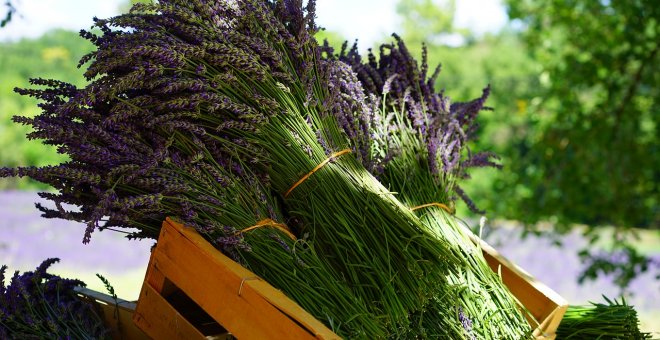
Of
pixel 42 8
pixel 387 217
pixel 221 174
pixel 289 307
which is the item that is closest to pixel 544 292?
pixel 387 217

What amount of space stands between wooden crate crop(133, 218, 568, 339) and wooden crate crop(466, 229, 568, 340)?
0.01 m

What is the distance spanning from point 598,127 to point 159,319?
11.1 ft

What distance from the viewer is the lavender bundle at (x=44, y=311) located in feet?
4.33

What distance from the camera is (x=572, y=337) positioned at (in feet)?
5.41

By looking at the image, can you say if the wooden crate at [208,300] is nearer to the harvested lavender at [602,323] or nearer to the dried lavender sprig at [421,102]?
the harvested lavender at [602,323]

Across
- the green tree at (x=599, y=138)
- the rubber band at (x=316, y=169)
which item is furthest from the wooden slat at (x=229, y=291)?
the green tree at (x=599, y=138)

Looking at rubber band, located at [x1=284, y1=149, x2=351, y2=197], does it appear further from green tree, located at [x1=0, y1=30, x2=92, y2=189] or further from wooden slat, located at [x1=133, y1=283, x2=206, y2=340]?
green tree, located at [x1=0, y1=30, x2=92, y2=189]

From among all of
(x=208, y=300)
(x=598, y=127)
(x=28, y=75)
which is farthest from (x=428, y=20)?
(x=208, y=300)

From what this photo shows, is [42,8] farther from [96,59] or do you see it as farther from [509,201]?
[96,59]

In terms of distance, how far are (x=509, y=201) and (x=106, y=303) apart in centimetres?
333

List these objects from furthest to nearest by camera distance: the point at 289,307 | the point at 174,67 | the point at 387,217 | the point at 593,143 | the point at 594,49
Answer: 1. the point at 594,49
2. the point at 593,143
3. the point at 387,217
4. the point at 174,67
5. the point at 289,307

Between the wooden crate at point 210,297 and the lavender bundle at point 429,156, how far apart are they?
29cm

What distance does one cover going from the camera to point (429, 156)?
163 centimetres

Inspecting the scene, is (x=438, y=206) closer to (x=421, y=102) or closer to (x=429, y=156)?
(x=429, y=156)
